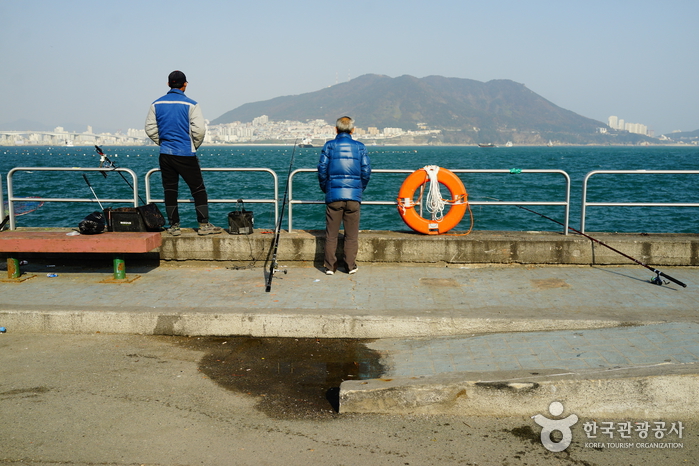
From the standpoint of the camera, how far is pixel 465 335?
18.0 feet

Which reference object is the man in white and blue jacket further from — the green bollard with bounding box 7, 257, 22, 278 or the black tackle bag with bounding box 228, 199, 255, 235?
the green bollard with bounding box 7, 257, 22, 278

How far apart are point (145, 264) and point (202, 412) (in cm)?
422

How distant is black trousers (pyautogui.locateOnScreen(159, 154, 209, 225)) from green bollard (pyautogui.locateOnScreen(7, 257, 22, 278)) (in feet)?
5.87

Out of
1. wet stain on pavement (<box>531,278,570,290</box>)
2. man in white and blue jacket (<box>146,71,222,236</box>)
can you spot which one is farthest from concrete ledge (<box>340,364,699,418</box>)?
man in white and blue jacket (<box>146,71,222,236</box>)

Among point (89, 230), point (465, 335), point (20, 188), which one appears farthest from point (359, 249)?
point (20, 188)

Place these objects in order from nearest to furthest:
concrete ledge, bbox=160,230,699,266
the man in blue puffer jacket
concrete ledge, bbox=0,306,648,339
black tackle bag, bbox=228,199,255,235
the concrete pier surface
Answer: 1. the concrete pier surface
2. concrete ledge, bbox=0,306,648,339
3. the man in blue puffer jacket
4. concrete ledge, bbox=160,230,699,266
5. black tackle bag, bbox=228,199,255,235

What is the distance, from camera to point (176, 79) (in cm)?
734

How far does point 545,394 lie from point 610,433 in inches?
17.5

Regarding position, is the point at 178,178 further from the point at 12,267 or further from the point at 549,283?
the point at 549,283

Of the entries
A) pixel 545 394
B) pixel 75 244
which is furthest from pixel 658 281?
pixel 75 244

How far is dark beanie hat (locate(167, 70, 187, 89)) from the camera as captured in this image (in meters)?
7.34

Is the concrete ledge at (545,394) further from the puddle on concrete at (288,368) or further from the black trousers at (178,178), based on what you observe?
the black trousers at (178,178)

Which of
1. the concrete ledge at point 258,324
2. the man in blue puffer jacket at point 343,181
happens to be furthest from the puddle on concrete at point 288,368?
the man in blue puffer jacket at point 343,181

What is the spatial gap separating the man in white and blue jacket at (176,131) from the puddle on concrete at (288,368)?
271cm
